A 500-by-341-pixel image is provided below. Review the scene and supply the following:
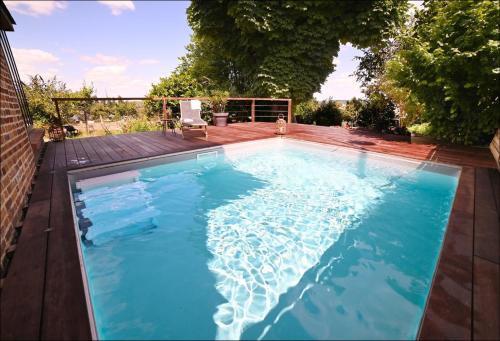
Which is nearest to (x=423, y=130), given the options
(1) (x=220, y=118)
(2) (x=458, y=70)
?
(2) (x=458, y=70)

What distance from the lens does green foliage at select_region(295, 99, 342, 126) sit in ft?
45.6

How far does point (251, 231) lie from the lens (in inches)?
129

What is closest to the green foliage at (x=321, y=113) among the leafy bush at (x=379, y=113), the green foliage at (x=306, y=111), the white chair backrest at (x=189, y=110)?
the green foliage at (x=306, y=111)

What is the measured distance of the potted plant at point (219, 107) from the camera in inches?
355

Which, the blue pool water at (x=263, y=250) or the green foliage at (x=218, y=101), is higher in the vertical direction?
the green foliage at (x=218, y=101)

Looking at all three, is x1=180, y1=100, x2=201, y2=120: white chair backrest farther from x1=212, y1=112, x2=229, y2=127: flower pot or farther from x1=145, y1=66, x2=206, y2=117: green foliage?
x1=145, y1=66, x2=206, y2=117: green foliage

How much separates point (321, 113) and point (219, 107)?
7017 mm

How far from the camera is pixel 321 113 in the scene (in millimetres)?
14117

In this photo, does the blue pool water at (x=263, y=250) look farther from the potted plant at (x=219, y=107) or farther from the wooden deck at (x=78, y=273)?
the potted plant at (x=219, y=107)

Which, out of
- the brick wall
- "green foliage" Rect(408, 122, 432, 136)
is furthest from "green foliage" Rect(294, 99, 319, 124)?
the brick wall

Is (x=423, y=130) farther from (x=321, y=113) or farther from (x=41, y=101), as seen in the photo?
(x=41, y=101)

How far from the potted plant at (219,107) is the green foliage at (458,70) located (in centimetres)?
536

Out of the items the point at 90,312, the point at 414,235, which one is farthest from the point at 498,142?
the point at 90,312

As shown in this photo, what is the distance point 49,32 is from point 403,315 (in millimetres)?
35175
